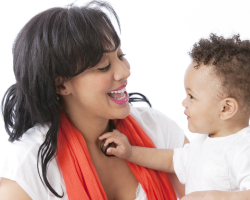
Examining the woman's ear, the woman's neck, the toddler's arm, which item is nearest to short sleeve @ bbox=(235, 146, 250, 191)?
the toddler's arm

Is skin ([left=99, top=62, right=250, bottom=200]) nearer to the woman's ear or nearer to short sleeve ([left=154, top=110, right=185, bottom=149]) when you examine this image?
short sleeve ([left=154, top=110, right=185, bottom=149])

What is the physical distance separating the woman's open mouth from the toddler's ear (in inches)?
19.8

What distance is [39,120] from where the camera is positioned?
161 cm

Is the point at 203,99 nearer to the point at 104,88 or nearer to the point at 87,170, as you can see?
the point at 104,88

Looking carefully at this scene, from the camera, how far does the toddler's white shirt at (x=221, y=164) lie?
131 centimetres

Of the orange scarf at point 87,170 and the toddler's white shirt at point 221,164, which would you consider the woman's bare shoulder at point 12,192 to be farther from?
the toddler's white shirt at point 221,164

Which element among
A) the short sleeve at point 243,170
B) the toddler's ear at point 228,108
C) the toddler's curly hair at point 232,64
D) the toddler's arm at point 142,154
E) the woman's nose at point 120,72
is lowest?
the toddler's arm at point 142,154

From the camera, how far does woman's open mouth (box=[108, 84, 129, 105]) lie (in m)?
1.62

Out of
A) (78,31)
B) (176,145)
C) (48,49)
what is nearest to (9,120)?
(48,49)

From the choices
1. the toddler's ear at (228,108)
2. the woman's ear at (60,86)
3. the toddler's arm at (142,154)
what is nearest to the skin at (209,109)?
the toddler's ear at (228,108)

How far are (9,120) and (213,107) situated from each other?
1.08m

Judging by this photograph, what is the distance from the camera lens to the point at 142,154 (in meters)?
1.75

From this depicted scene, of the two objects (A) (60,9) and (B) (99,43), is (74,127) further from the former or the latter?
(A) (60,9)

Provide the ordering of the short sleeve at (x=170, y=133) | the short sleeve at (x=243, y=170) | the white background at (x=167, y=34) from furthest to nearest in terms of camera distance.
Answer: the white background at (x=167, y=34), the short sleeve at (x=170, y=133), the short sleeve at (x=243, y=170)
